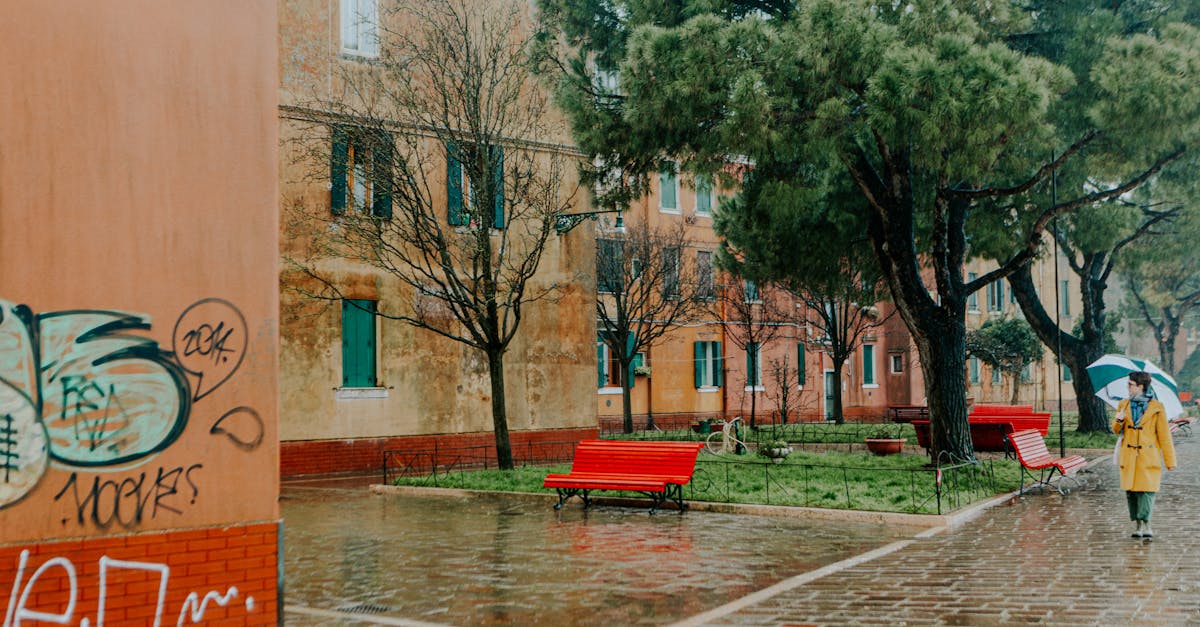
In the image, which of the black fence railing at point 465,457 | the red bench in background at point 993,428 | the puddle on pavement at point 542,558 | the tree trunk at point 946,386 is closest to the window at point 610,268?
the black fence railing at point 465,457

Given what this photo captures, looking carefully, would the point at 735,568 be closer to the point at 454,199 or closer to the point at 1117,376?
the point at 1117,376

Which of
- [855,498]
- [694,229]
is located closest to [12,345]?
[855,498]

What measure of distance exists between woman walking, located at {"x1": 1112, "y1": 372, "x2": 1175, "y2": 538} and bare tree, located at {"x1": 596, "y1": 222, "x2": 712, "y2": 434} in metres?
23.8

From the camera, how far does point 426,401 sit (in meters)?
23.1

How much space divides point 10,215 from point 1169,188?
25389 millimetres

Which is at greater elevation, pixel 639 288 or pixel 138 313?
pixel 639 288

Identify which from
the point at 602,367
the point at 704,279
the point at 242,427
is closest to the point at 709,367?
the point at 704,279

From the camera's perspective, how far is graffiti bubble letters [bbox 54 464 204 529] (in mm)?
6180

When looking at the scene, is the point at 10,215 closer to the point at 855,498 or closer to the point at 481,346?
the point at 855,498

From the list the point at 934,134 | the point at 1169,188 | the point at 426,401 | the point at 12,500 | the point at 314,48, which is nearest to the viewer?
the point at 12,500

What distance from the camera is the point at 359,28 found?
22.3 metres

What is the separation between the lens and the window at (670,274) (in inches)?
1455

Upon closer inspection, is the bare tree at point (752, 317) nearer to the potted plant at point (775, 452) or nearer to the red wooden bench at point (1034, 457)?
the potted plant at point (775, 452)

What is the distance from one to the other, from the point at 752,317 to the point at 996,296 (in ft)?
70.9
